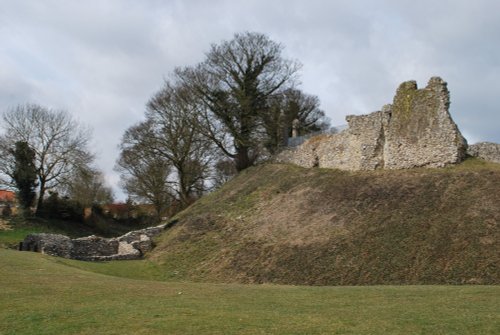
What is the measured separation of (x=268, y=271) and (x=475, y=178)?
9962 millimetres

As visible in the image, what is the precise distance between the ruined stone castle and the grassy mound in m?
0.78

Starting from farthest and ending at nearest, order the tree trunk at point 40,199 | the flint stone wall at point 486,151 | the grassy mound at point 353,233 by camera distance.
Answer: the tree trunk at point 40,199, the flint stone wall at point 486,151, the grassy mound at point 353,233

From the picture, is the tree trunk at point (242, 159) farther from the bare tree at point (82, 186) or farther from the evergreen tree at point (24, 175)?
the evergreen tree at point (24, 175)

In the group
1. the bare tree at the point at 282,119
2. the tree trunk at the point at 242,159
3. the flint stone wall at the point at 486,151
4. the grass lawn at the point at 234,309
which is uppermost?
the bare tree at the point at 282,119

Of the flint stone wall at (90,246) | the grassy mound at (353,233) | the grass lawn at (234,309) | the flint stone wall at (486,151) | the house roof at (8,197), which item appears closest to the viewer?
the grass lawn at (234,309)

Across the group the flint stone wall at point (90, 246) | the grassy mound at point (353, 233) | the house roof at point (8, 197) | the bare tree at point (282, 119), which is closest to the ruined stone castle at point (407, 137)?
the grassy mound at point (353, 233)

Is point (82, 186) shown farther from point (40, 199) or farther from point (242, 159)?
point (242, 159)

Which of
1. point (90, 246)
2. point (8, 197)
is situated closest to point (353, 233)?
point (90, 246)

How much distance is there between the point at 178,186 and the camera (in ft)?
159

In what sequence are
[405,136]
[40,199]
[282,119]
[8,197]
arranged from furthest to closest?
[8,197]
[40,199]
[282,119]
[405,136]

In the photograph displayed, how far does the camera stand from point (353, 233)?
2178cm

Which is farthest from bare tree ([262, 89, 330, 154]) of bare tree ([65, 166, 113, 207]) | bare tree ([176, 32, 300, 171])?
bare tree ([65, 166, 113, 207])

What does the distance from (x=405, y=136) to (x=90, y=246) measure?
1871cm

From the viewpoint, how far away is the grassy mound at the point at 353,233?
1816cm
